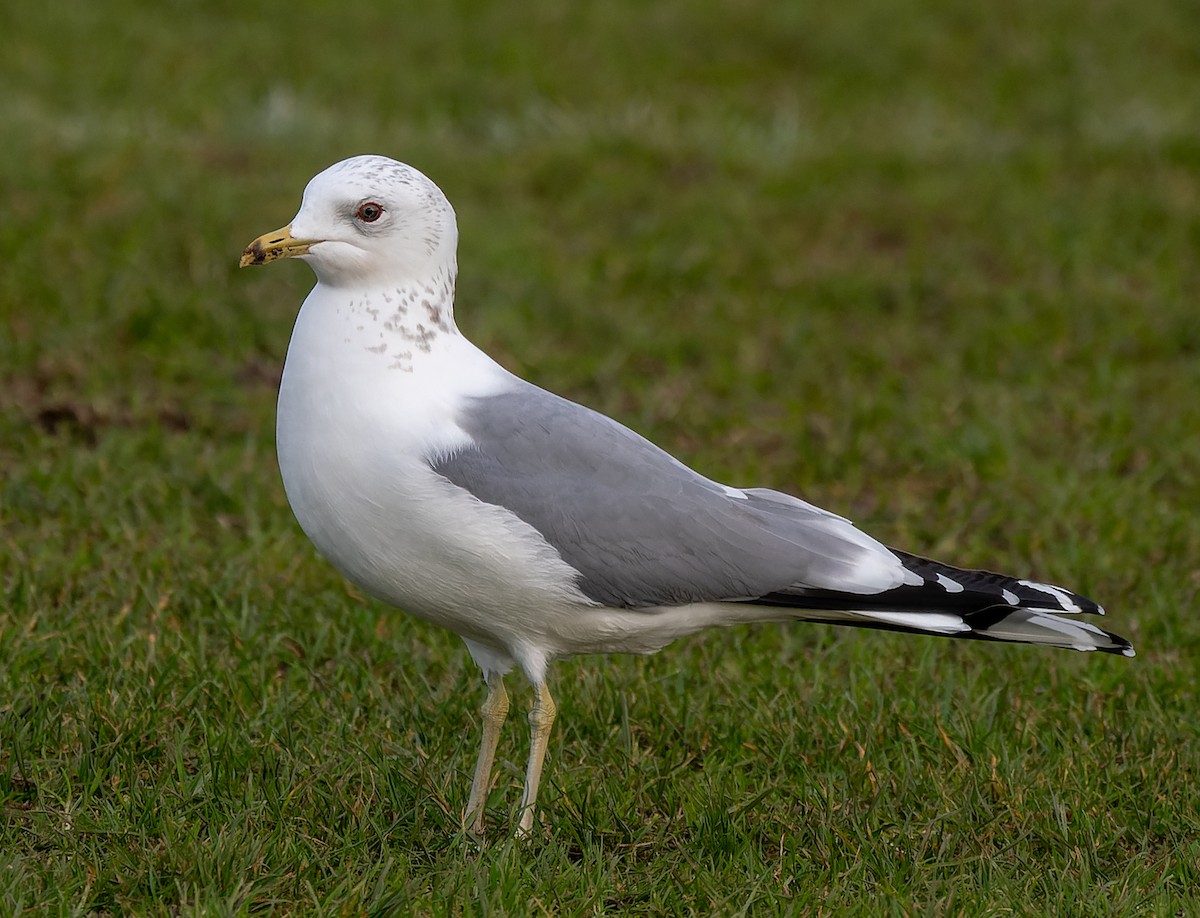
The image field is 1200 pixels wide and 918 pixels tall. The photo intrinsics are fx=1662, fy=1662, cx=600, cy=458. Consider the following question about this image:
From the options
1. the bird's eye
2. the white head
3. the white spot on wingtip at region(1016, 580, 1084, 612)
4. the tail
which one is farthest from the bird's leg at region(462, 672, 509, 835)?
the white spot on wingtip at region(1016, 580, 1084, 612)

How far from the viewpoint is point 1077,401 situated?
6.59 meters

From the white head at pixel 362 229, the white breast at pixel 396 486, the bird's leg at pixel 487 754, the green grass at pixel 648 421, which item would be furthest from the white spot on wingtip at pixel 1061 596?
the white head at pixel 362 229

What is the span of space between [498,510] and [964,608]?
1016 millimetres

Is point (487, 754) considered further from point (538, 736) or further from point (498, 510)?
point (498, 510)

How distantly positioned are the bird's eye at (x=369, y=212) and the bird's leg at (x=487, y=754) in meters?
1.06

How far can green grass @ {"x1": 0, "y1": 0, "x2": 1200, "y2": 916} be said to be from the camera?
3.49 metres

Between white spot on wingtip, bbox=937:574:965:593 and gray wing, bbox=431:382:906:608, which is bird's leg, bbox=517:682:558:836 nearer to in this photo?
gray wing, bbox=431:382:906:608

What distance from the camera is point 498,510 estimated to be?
3.33 meters

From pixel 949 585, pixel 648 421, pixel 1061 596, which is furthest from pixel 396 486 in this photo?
pixel 648 421

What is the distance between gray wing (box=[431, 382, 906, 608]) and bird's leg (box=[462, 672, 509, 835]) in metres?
0.45

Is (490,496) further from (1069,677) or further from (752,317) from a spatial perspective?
(752,317)

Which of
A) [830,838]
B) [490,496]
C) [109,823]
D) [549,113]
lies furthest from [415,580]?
[549,113]

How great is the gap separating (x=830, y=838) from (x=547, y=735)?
25.3 inches

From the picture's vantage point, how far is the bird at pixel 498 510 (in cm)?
331
